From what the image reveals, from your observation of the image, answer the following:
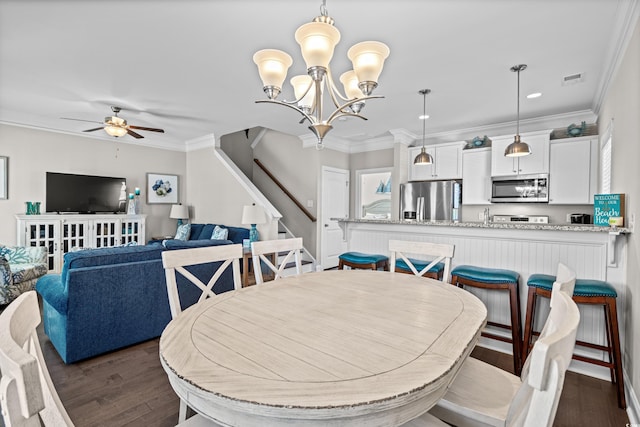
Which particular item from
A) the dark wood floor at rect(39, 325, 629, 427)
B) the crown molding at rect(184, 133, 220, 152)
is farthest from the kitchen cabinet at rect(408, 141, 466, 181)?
the crown molding at rect(184, 133, 220, 152)

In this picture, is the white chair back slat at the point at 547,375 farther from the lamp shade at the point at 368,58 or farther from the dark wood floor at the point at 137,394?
the dark wood floor at the point at 137,394

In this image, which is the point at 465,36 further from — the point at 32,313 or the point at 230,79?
the point at 32,313

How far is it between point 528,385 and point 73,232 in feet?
20.6

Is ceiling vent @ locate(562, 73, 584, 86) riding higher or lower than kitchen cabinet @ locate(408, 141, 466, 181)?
higher

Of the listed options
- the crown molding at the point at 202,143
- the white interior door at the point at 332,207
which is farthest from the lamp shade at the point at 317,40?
the crown molding at the point at 202,143

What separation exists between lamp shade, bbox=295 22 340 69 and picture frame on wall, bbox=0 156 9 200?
5.35m

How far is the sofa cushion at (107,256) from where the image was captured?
241 centimetres

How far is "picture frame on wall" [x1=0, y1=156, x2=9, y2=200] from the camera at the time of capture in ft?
15.2

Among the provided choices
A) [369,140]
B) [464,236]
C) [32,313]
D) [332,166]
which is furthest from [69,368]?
[369,140]

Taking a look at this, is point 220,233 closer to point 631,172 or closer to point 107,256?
point 107,256

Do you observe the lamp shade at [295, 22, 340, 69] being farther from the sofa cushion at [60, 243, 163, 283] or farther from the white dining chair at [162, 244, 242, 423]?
the sofa cushion at [60, 243, 163, 283]

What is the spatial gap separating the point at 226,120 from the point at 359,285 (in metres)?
3.85

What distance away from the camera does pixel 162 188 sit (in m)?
6.27

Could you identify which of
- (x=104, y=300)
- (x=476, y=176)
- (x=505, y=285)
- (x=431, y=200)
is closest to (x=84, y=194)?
(x=104, y=300)
